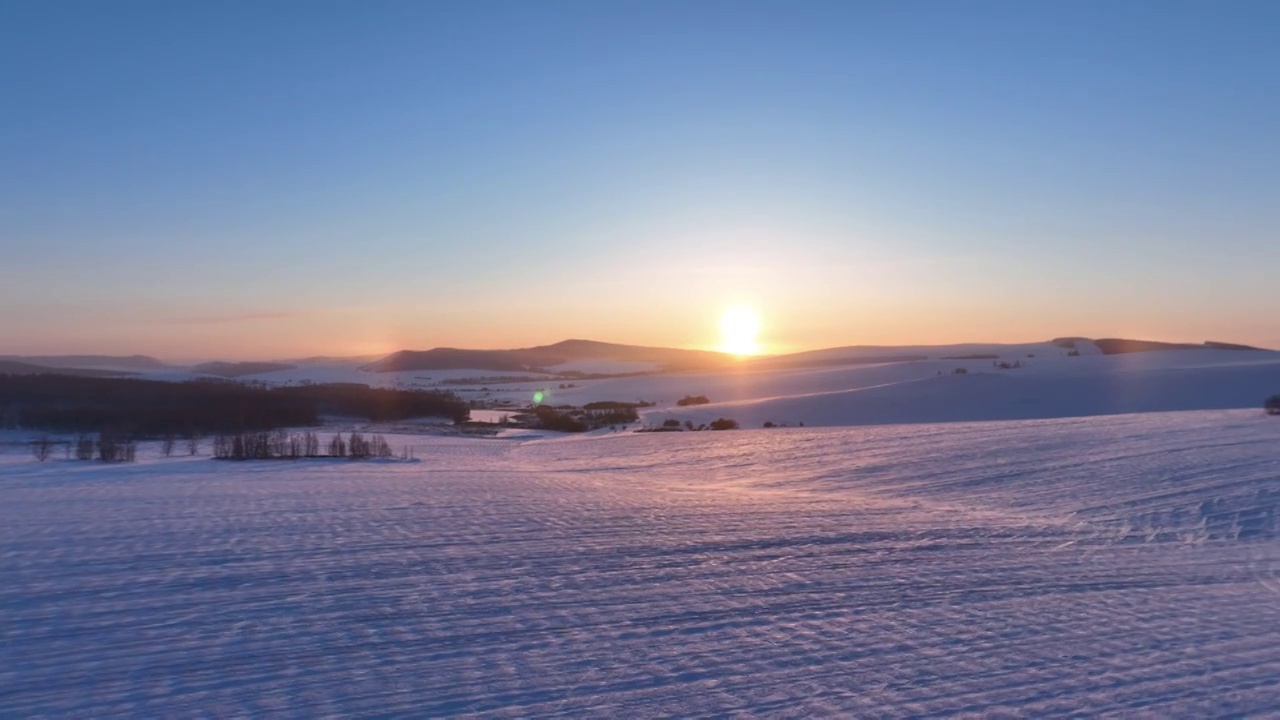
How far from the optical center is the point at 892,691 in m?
6.43

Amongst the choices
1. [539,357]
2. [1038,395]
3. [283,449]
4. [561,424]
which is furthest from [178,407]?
[539,357]

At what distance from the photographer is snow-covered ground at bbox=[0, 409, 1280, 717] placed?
20.9 ft

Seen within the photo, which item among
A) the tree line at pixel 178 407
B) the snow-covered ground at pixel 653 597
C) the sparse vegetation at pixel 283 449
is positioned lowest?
the snow-covered ground at pixel 653 597

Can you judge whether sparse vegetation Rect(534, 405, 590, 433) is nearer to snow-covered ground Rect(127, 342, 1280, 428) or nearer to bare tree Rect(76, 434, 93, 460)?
snow-covered ground Rect(127, 342, 1280, 428)

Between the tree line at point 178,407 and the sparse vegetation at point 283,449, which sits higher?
the tree line at point 178,407

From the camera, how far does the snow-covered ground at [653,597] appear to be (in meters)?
6.38

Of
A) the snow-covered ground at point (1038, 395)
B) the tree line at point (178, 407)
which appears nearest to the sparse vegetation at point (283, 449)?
the tree line at point (178, 407)

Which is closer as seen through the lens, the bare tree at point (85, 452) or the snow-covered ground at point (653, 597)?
the snow-covered ground at point (653, 597)

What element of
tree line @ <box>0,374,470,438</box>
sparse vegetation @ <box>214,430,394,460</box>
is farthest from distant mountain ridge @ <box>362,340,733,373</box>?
sparse vegetation @ <box>214,430,394,460</box>

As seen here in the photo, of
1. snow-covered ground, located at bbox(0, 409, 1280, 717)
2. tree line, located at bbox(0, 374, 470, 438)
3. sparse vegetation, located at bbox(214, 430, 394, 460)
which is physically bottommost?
snow-covered ground, located at bbox(0, 409, 1280, 717)

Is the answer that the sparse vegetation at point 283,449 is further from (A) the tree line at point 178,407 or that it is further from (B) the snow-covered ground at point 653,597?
(A) the tree line at point 178,407

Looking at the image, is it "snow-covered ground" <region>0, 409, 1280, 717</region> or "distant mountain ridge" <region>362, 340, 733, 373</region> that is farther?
"distant mountain ridge" <region>362, 340, 733, 373</region>

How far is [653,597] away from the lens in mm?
8922

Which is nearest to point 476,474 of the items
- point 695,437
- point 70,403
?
point 695,437
